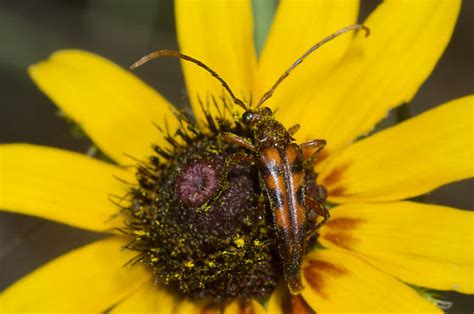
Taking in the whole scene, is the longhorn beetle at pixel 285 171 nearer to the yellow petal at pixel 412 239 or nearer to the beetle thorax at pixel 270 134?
the beetle thorax at pixel 270 134

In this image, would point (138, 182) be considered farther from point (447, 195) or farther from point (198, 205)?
point (447, 195)

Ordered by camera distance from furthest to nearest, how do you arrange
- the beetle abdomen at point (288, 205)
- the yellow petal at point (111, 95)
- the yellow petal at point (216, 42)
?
the yellow petal at point (111, 95) → the yellow petal at point (216, 42) → the beetle abdomen at point (288, 205)

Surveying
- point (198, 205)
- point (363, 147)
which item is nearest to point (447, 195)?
point (363, 147)

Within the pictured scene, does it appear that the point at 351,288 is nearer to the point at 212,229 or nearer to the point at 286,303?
the point at 286,303

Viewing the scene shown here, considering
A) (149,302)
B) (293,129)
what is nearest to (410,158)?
(293,129)

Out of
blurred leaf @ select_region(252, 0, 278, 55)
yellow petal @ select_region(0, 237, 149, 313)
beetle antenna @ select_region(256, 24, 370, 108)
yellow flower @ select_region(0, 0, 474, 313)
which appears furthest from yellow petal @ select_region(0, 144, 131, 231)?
blurred leaf @ select_region(252, 0, 278, 55)

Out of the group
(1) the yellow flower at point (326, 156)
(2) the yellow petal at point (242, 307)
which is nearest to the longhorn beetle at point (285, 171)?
(1) the yellow flower at point (326, 156)
